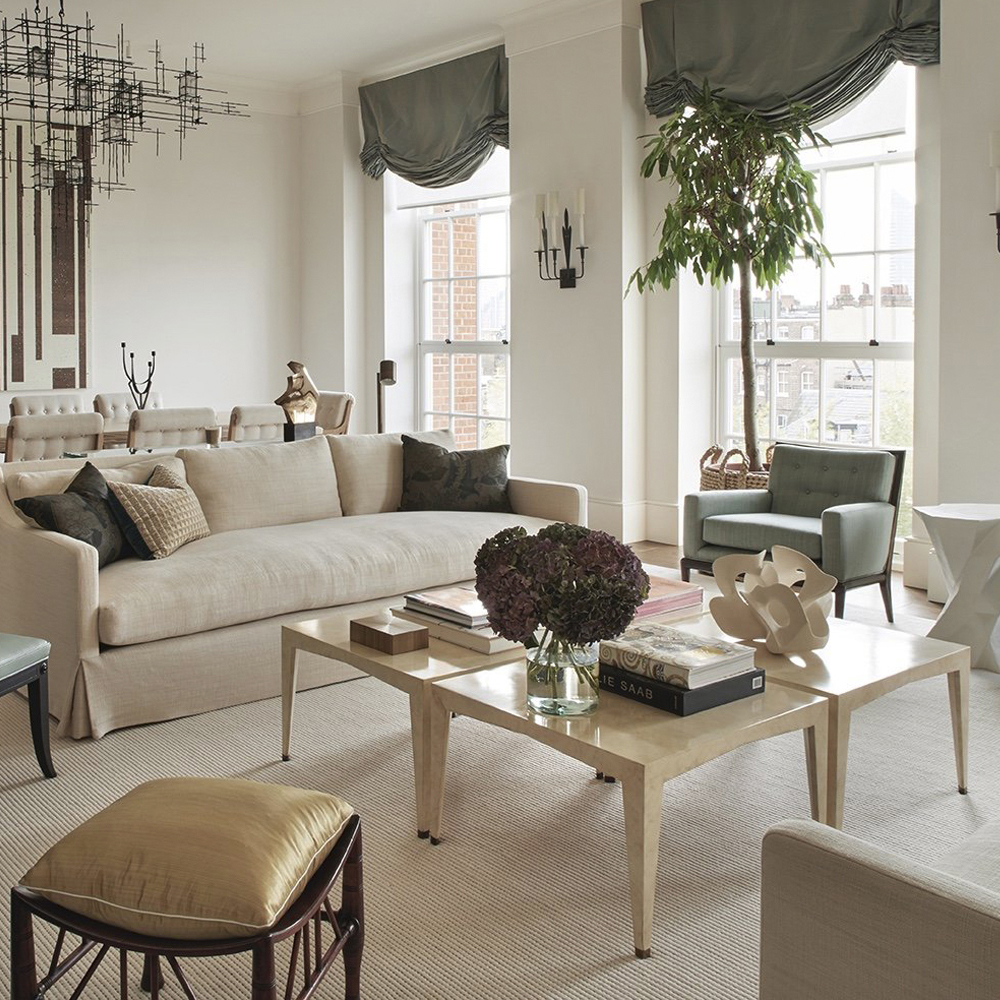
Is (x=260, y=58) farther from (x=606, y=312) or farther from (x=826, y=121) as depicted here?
(x=826, y=121)

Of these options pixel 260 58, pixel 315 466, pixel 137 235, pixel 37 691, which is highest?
pixel 260 58

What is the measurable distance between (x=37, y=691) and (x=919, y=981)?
97.9 inches

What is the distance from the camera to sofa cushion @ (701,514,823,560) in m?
4.68

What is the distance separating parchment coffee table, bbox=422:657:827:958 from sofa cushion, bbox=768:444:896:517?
7.98 ft

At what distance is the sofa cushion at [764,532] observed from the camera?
184 inches

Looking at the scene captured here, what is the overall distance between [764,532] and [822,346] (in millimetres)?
1746

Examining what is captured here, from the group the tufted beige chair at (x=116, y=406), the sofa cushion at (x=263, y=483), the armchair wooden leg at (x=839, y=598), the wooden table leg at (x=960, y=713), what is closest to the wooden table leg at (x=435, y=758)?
the wooden table leg at (x=960, y=713)

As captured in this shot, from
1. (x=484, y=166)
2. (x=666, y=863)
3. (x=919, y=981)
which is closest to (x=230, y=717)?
(x=666, y=863)

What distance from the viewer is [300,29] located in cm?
739

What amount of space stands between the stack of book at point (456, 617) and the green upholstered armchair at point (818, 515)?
70.3 inches

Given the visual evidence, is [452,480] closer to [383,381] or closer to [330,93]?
[383,381]

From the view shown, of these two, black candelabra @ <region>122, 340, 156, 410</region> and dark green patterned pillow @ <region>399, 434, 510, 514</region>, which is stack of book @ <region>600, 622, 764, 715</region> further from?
black candelabra @ <region>122, 340, 156, 410</region>

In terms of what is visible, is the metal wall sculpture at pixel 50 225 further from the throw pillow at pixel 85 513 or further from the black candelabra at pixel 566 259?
the throw pillow at pixel 85 513

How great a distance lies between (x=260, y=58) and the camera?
26.6 ft
